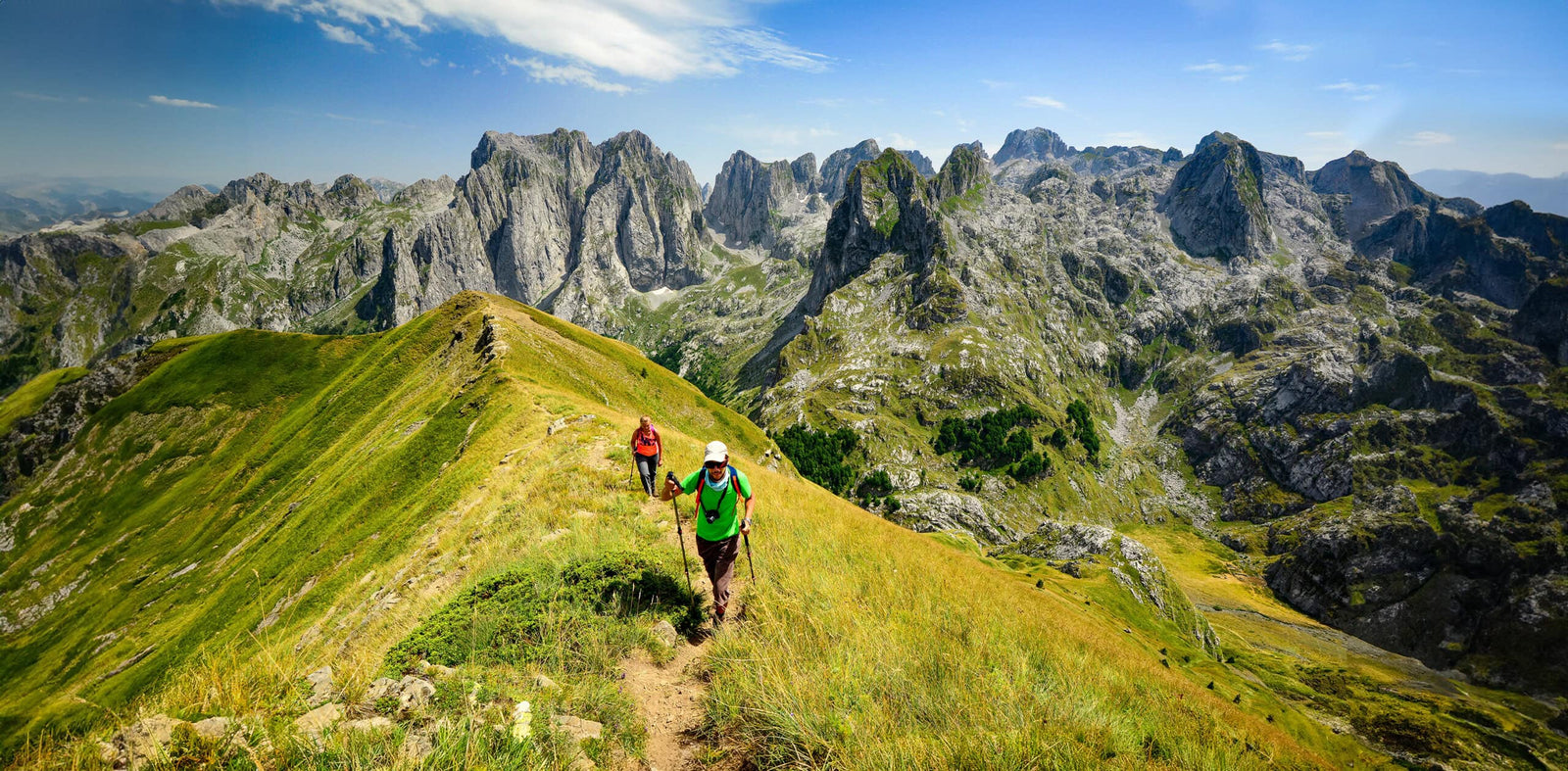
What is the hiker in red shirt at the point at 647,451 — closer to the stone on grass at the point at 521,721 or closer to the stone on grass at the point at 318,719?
the stone on grass at the point at 521,721

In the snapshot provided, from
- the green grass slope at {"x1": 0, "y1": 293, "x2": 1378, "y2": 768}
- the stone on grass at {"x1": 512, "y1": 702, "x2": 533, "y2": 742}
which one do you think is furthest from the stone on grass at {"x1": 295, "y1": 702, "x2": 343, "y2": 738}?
the stone on grass at {"x1": 512, "y1": 702, "x2": 533, "y2": 742}

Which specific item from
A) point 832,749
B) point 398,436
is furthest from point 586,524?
point 398,436

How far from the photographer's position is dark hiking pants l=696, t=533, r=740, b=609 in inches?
402

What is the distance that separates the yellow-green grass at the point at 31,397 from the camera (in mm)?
88625

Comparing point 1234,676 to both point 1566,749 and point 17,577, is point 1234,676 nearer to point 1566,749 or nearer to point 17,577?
point 1566,749

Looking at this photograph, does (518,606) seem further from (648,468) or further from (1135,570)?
(1135,570)

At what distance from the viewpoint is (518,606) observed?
9523mm

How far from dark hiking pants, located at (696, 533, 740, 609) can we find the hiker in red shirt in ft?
25.5

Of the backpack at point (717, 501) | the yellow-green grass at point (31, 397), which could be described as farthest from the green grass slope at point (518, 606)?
the yellow-green grass at point (31, 397)

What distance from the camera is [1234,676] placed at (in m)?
72.9

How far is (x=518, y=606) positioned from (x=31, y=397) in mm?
156620

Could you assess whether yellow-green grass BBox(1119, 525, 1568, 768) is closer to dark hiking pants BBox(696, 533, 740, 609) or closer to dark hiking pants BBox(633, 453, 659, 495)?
dark hiking pants BBox(633, 453, 659, 495)

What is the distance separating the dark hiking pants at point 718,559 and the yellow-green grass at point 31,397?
14810cm

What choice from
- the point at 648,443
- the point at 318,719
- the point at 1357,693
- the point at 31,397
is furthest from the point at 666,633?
the point at 31,397
